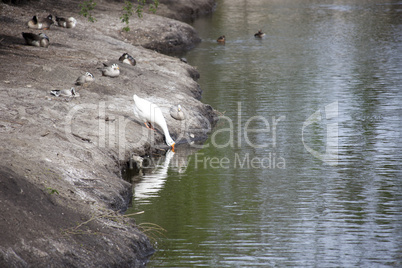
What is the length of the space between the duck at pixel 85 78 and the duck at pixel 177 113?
272 centimetres

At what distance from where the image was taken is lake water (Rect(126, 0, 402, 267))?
33.0 feet

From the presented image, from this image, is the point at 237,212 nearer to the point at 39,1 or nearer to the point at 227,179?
the point at 227,179

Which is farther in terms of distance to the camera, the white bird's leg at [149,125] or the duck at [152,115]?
the white bird's leg at [149,125]

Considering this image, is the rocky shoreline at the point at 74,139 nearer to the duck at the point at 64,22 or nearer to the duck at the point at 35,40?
the duck at the point at 35,40

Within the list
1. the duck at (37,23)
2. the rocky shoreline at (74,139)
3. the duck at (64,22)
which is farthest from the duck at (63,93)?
the duck at (64,22)

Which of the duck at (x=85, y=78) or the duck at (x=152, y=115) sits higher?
the duck at (x=85, y=78)

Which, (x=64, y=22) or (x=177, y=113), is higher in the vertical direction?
(x=64, y=22)

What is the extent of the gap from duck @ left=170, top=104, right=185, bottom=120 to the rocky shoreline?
29cm

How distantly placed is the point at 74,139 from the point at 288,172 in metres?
5.04

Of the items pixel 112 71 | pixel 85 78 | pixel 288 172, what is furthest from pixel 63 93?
pixel 288 172

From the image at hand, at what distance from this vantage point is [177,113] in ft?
56.6

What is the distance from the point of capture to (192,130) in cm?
1766

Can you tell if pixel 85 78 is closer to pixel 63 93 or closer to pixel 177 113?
pixel 63 93

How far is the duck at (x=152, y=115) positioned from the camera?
52.4ft
